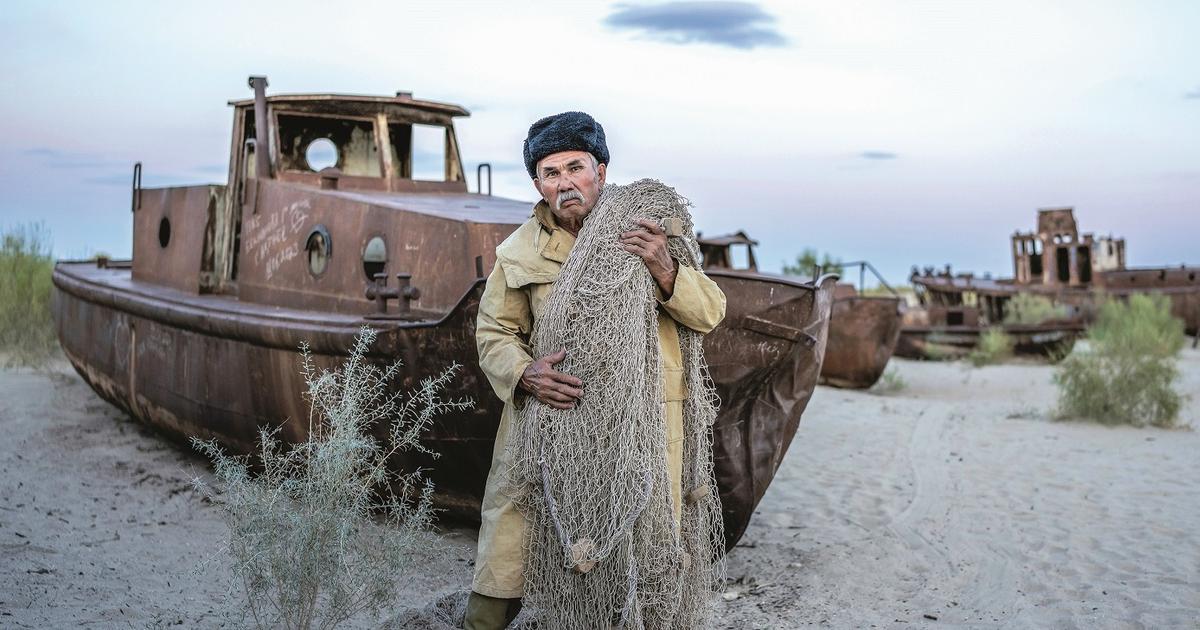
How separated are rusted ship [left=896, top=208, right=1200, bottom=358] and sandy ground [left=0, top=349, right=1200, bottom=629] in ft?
27.9

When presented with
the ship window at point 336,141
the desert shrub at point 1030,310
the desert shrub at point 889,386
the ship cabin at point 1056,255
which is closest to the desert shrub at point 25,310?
the ship window at point 336,141

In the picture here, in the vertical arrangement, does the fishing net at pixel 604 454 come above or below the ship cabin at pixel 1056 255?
below

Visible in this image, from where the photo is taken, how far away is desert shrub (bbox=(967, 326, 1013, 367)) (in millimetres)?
18406

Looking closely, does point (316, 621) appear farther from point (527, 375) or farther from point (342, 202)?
point (342, 202)

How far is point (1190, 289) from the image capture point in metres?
24.2

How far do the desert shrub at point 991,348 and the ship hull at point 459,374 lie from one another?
13232 mm

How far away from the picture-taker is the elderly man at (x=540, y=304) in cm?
356

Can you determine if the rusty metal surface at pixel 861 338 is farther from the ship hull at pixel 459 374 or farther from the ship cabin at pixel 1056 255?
the ship cabin at pixel 1056 255

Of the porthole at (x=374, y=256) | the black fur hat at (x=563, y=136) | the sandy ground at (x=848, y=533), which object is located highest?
the black fur hat at (x=563, y=136)

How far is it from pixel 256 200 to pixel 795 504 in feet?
13.6

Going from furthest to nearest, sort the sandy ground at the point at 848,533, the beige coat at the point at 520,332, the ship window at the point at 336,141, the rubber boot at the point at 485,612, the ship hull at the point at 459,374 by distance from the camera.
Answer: the ship window at the point at 336,141 < the ship hull at the point at 459,374 < the sandy ground at the point at 848,533 < the rubber boot at the point at 485,612 < the beige coat at the point at 520,332

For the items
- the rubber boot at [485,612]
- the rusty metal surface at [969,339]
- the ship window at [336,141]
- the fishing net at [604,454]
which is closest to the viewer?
the fishing net at [604,454]

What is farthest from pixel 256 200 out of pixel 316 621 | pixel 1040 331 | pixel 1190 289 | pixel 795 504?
pixel 1190 289

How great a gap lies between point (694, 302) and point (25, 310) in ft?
38.8
